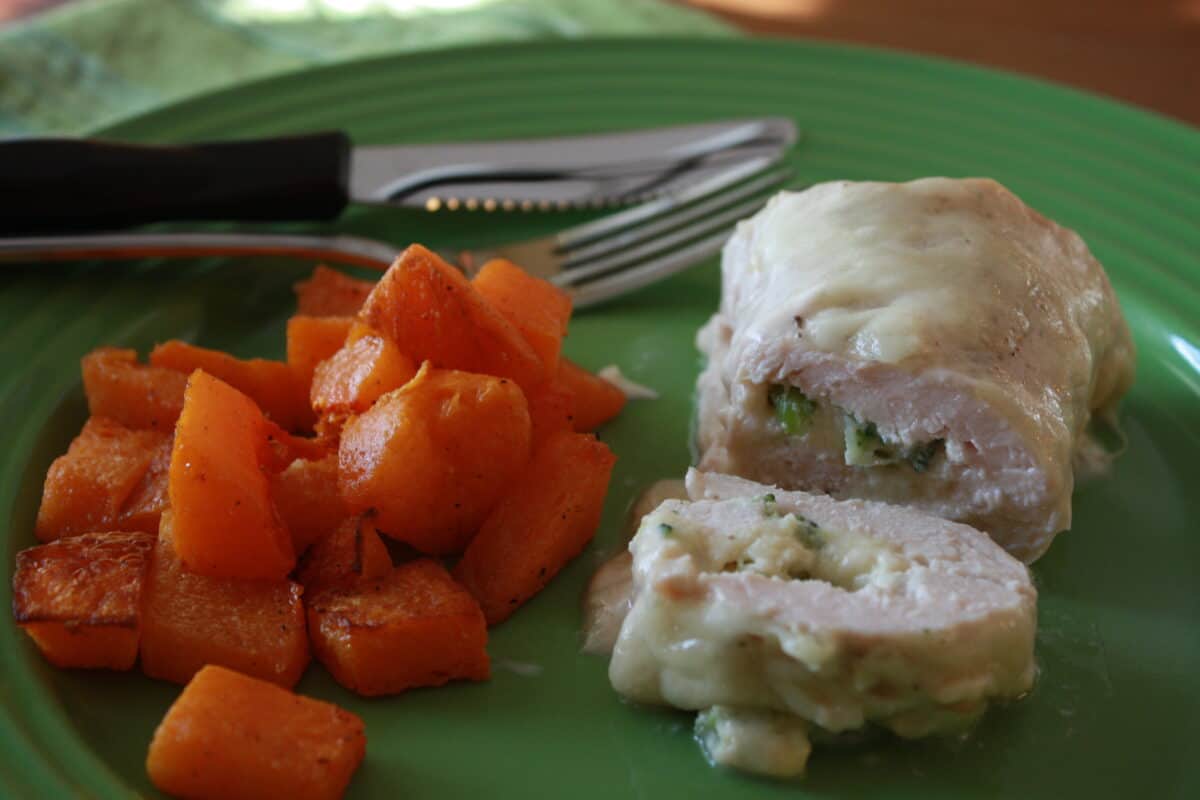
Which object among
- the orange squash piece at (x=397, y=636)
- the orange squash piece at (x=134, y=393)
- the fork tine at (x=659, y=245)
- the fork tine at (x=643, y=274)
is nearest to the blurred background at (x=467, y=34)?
the fork tine at (x=659, y=245)

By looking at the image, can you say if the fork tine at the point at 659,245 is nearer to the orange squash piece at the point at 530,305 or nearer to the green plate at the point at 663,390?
the green plate at the point at 663,390

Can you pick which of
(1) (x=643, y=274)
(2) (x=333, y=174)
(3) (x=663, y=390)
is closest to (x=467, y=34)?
(2) (x=333, y=174)

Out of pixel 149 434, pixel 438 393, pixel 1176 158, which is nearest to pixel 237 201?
pixel 149 434

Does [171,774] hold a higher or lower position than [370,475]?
lower

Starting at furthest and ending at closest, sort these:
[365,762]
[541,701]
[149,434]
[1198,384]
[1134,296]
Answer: [1134,296] → [1198,384] → [149,434] → [541,701] → [365,762]

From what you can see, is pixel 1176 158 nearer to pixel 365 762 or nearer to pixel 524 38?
pixel 524 38
